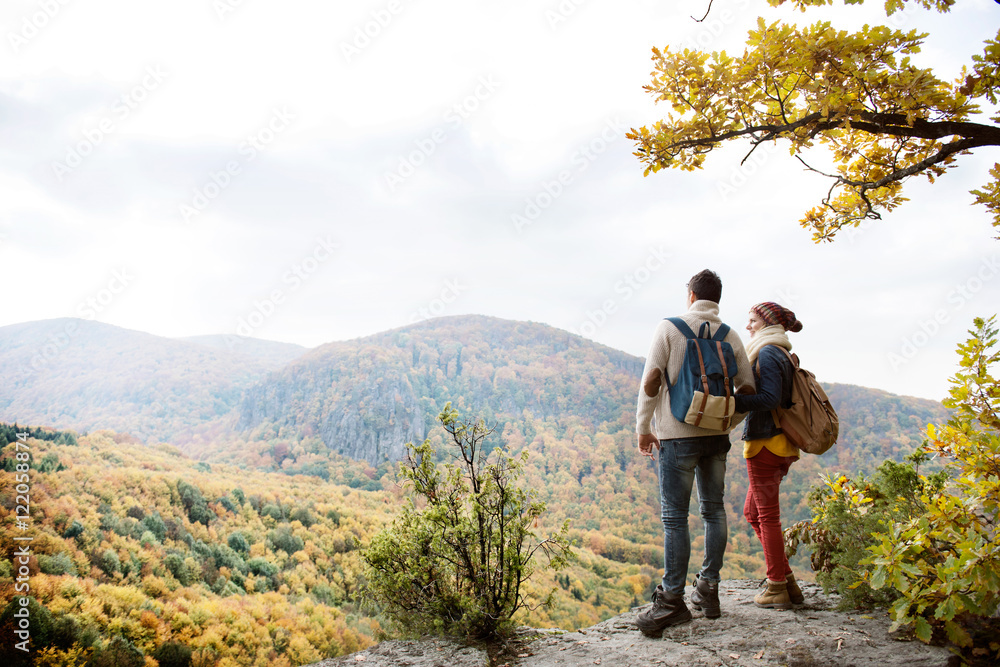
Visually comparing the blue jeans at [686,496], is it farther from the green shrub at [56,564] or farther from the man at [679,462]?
the green shrub at [56,564]

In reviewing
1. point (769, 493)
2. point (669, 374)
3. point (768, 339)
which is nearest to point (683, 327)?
point (669, 374)

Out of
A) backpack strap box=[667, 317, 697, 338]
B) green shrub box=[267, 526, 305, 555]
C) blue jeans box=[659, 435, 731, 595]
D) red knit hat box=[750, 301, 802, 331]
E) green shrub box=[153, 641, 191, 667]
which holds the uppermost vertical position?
red knit hat box=[750, 301, 802, 331]

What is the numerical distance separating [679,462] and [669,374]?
51 centimetres

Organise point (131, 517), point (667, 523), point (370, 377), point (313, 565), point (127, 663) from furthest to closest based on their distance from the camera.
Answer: point (370, 377), point (313, 565), point (131, 517), point (127, 663), point (667, 523)

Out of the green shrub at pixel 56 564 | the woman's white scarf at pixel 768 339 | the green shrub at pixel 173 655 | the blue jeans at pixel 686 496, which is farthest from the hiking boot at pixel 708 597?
the green shrub at pixel 56 564

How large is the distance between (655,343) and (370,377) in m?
33.5

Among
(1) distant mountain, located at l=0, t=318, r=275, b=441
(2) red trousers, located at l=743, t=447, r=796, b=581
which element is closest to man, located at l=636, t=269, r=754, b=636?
(2) red trousers, located at l=743, t=447, r=796, b=581

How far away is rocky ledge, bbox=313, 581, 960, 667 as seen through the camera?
83.0 inches

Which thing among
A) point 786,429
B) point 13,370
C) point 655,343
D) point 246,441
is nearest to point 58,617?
point 655,343

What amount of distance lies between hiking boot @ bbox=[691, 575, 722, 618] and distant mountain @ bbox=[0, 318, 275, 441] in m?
13.1

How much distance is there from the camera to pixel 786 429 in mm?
2596

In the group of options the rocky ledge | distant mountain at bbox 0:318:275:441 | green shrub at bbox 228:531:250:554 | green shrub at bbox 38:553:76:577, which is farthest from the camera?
distant mountain at bbox 0:318:275:441

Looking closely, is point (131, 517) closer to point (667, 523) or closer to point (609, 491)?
point (667, 523)

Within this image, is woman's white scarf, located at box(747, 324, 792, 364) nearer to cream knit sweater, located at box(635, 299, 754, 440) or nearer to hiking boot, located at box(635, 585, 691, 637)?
cream knit sweater, located at box(635, 299, 754, 440)
